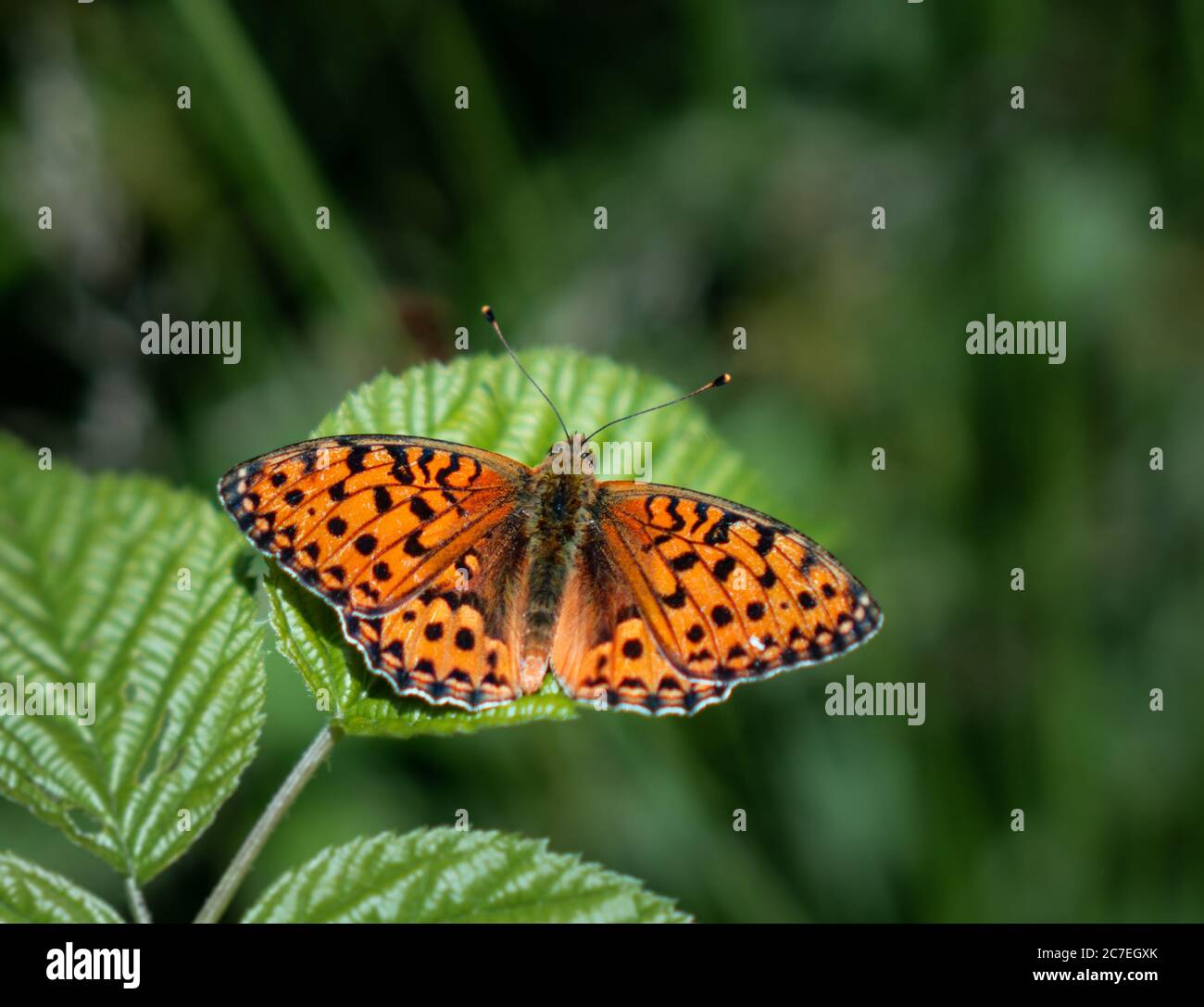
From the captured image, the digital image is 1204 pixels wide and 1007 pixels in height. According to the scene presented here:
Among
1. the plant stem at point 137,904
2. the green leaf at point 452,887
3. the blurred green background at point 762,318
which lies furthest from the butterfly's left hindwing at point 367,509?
the blurred green background at point 762,318

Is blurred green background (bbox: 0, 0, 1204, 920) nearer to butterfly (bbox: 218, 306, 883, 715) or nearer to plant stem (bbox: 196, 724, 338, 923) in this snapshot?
butterfly (bbox: 218, 306, 883, 715)

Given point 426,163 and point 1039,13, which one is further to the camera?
point 426,163

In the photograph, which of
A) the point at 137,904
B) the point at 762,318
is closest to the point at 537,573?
the point at 137,904

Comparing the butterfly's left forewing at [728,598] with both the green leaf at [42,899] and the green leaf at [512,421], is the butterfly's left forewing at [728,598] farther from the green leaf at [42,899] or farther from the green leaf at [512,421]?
the green leaf at [42,899]

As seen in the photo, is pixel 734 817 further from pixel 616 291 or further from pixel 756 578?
pixel 616 291

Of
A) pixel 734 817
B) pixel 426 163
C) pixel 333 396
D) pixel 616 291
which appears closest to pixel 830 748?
pixel 734 817

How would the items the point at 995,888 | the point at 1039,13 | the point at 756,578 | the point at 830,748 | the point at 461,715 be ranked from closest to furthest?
the point at 461,715 < the point at 756,578 < the point at 995,888 < the point at 830,748 < the point at 1039,13

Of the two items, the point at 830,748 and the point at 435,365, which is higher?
the point at 435,365
